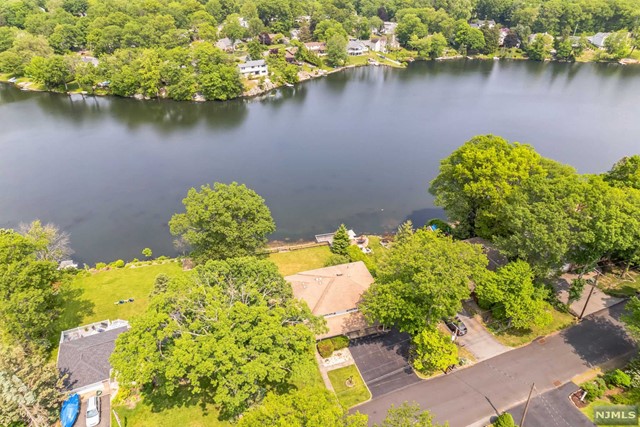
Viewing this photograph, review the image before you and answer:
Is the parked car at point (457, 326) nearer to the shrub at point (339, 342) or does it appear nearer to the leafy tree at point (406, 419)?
the shrub at point (339, 342)

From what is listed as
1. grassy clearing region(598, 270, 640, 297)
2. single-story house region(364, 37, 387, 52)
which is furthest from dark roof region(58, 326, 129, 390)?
single-story house region(364, 37, 387, 52)

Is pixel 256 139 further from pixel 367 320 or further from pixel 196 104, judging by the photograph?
pixel 367 320

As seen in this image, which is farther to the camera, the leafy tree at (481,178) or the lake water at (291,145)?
the lake water at (291,145)

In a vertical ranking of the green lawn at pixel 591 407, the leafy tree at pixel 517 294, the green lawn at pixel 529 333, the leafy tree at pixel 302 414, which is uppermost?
the leafy tree at pixel 302 414

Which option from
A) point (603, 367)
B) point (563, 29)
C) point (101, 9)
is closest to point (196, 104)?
point (101, 9)

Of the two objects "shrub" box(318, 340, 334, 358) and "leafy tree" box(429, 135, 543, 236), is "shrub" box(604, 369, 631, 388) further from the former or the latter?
"shrub" box(318, 340, 334, 358)

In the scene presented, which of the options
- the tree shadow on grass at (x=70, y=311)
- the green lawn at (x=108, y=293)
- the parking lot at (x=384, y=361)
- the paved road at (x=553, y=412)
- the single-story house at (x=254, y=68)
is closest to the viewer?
the paved road at (x=553, y=412)

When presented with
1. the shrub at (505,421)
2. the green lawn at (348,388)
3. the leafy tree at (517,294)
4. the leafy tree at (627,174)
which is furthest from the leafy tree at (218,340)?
the leafy tree at (627,174)
